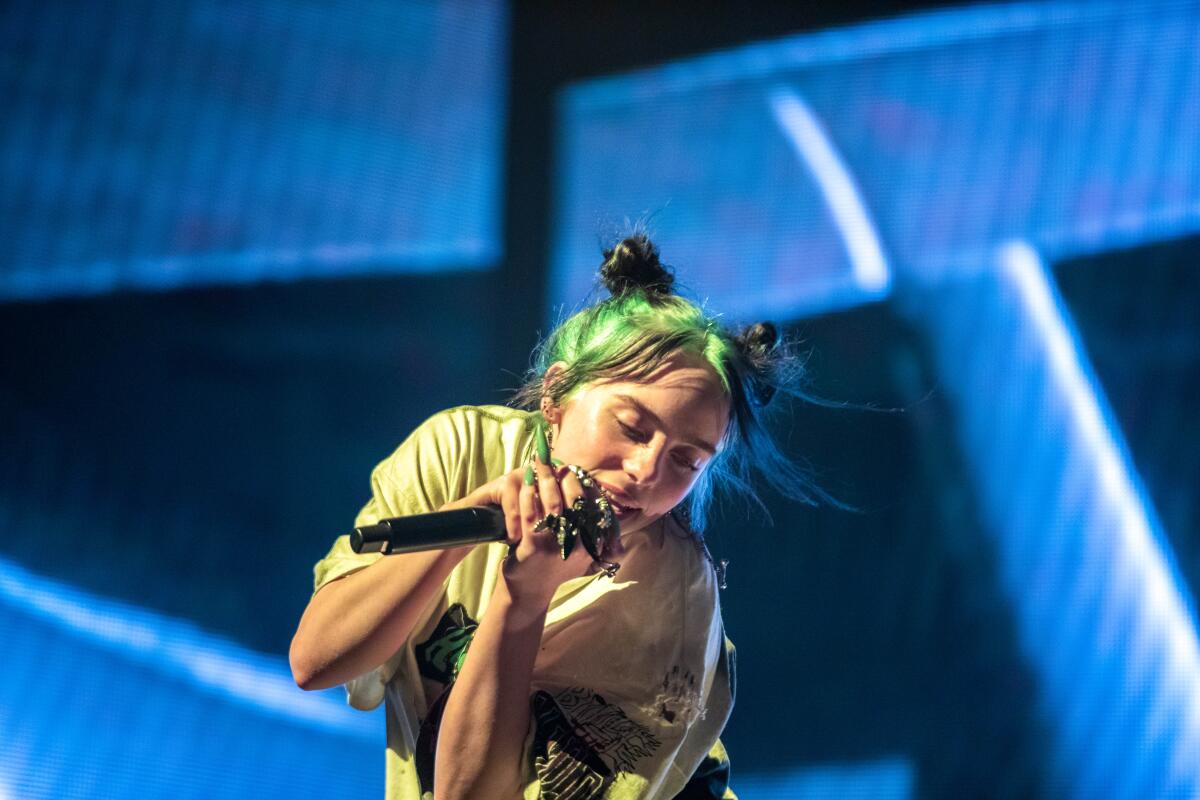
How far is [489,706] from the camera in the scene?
99 cm

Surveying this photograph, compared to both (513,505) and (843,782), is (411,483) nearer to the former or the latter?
(513,505)

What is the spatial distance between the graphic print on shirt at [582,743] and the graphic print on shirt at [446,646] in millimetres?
112

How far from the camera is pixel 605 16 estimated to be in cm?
286

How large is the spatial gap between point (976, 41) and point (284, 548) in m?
1.93

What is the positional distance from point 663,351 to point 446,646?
35cm

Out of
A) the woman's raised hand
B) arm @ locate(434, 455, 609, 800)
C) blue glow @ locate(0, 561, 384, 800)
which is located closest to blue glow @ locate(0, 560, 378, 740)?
blue glow @ locate(0, 561, 384, 800)

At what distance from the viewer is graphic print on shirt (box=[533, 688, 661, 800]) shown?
3.37ft

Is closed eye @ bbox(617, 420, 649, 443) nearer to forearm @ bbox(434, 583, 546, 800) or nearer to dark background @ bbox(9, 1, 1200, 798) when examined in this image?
forearm @ bbox(434, 583, 546, 800)

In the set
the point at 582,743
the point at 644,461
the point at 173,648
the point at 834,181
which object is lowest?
the point at 173,648

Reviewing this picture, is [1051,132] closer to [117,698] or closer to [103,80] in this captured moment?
[103,80]

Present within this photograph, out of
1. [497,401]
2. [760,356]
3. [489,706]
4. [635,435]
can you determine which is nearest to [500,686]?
[489,706]

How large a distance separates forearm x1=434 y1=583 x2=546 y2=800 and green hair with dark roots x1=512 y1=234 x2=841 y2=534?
255mm

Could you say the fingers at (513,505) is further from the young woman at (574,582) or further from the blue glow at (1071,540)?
the blue glow at (1071,540)

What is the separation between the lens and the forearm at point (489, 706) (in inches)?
38.4
